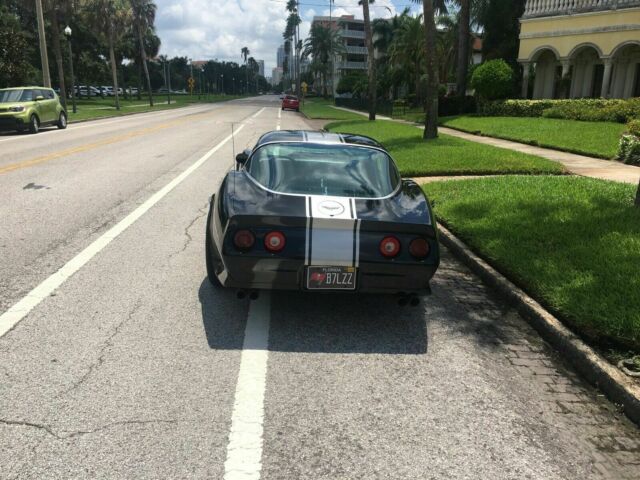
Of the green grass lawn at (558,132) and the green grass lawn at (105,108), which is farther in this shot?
the green grass lawn at (105,108)

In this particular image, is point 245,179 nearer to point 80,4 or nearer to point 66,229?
point 66,229

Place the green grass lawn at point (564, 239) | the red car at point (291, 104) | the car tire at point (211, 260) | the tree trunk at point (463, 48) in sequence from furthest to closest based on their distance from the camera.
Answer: the red car at point (291, 104) → the tree trunk at point (463, 48) → the car tire at point (211, 260) → the green grass lawn at point (564, 239)

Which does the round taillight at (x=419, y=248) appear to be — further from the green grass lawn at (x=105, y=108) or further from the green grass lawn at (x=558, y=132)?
the green grass lawn at (x=105, y=108)

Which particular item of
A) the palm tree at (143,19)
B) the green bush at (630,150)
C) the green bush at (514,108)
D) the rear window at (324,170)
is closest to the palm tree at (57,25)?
the palm tree at (143,19)

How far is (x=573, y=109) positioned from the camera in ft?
75.4

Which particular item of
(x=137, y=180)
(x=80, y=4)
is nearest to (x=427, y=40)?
(x=137, y=180)

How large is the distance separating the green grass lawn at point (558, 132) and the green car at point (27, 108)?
1685 centimetres

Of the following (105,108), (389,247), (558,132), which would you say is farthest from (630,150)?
(105,108)

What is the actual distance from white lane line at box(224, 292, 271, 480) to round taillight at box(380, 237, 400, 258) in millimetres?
1089

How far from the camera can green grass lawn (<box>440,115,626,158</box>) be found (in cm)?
1562

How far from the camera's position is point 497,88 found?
27.8 m

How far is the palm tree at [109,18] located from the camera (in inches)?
1970

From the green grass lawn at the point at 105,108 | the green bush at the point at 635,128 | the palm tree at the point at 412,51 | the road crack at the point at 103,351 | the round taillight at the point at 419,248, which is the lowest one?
the green grass lawn at the point at 105,108

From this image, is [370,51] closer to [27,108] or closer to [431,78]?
[431,78]
